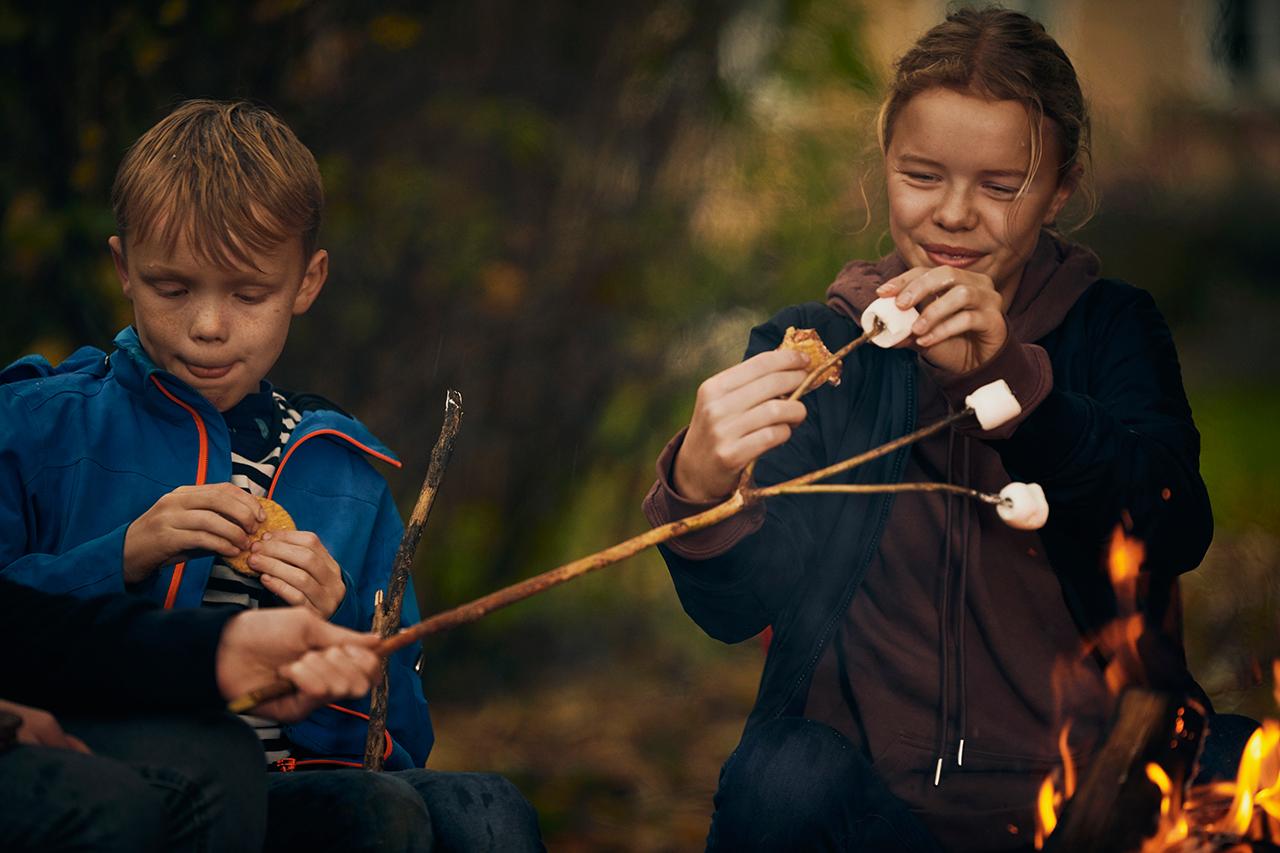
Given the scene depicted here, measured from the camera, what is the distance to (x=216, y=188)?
6.96 feet

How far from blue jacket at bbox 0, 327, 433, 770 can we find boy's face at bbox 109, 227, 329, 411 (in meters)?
0.04

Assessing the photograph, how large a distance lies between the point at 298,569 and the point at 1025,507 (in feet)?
3.35

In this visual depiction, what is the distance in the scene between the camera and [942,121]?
2287mm

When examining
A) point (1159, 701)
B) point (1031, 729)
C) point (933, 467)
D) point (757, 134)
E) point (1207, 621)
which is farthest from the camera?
point (757, 134)

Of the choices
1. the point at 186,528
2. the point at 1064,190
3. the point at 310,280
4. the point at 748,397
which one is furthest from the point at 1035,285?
the point at 186,528

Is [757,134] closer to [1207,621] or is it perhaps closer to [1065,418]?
[1207,621]

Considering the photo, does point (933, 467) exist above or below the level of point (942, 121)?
below

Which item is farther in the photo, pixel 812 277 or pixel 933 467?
pixel 812 277

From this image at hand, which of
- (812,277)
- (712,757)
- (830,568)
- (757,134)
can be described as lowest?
(712,757)

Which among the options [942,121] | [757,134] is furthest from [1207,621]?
[942,121]

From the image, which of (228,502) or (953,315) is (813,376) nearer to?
(953,315)

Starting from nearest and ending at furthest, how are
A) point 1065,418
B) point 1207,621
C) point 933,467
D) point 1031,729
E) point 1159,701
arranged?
point 1159,701
point 1065,418
point 1031,729
point 933,467
point 1207,621

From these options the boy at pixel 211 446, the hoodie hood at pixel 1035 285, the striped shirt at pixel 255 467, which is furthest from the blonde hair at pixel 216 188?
the hoodie hood at pixel 1035 285

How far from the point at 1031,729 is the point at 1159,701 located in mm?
508
